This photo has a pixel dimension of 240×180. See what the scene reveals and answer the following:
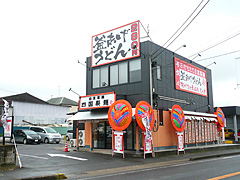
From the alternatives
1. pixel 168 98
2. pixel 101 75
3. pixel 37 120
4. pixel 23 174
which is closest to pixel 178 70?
pixel 168 98

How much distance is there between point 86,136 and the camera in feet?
64.9

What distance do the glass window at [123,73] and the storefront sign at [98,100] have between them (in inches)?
96.7

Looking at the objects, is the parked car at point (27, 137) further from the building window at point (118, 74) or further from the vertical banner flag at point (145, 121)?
the vertical banner flag at point (145, 121)

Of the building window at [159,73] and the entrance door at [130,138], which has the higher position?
the building window at [159,73]

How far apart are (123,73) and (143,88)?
7.85ft

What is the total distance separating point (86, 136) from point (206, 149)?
31.5 ft

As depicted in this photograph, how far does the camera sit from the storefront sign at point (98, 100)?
652 inches

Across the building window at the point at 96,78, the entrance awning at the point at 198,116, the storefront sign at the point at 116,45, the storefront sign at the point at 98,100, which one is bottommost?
the entrance awning at the point at 198,116

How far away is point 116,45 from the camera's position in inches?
768

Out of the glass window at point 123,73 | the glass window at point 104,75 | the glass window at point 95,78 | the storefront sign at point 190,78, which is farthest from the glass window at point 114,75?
the storefront sign at point 190,78

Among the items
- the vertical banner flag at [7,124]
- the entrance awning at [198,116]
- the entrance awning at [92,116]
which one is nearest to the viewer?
the vertical banner flag at [7,124]

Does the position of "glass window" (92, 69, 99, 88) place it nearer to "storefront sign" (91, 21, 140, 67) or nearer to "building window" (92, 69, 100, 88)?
"building window" (92, 69, 100, 88)

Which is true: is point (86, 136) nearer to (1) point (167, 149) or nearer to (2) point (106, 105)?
(2) point (106, 105)

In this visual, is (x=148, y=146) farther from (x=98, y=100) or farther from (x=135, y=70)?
(x=135, y=70)
